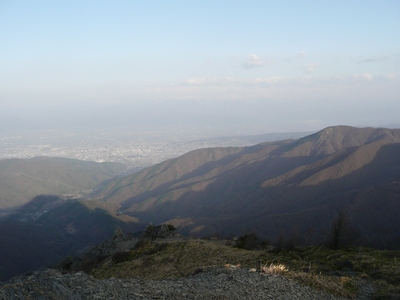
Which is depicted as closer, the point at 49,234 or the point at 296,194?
the point at 296,194

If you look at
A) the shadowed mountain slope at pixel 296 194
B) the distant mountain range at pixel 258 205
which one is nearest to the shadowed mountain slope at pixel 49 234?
the distant mountain range at pixel 258 205

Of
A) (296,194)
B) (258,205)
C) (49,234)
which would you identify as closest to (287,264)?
(296,194)

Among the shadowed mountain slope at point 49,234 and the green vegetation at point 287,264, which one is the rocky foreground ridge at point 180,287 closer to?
the green vegetation at point 287,264

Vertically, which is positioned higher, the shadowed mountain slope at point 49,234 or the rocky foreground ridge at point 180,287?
the rocky foreground ridge at point 180,287

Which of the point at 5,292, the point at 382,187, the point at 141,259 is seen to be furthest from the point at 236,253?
the point at 382,187

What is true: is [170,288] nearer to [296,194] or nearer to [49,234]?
[296,194]

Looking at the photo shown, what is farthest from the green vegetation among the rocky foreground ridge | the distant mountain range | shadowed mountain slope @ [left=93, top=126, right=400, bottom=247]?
the distant mountain range
